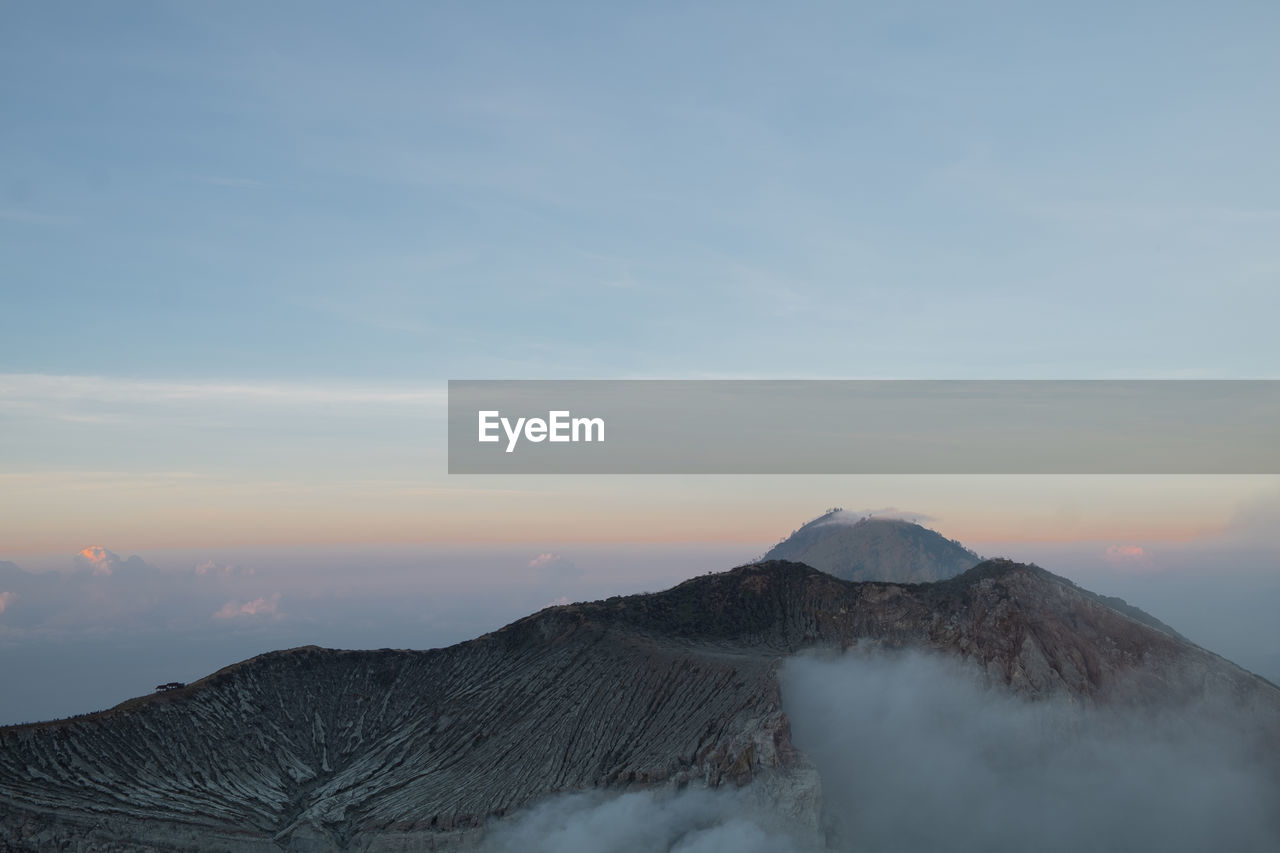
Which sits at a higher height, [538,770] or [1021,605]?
[1021,605]

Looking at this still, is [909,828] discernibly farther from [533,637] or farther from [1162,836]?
[533,637]

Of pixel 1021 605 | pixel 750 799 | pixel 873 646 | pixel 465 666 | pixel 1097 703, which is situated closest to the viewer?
pixel 750 799

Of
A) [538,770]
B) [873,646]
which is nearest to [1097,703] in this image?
[873,646]

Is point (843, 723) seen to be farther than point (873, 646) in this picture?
No

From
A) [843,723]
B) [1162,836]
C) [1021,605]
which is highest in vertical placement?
[1021,605]

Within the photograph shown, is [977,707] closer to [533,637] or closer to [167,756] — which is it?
[533,637]

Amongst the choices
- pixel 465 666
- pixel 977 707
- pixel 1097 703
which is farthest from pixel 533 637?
pixel 1097 703

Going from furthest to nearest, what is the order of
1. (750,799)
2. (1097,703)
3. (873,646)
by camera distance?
(873,646) → (1097,703) → (750,799)
